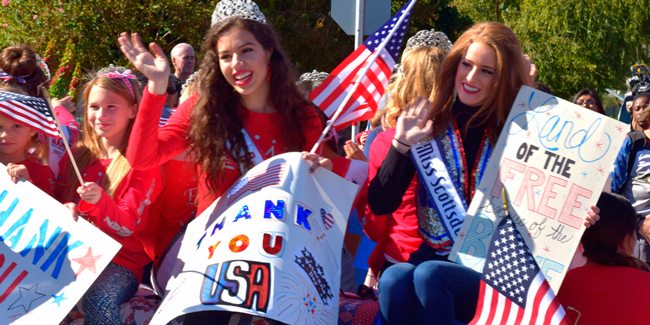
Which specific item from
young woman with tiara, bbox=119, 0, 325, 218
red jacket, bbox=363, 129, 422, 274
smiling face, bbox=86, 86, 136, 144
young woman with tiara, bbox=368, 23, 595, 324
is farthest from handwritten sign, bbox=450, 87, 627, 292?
smiling face, bbox=86, 86, 136, 144

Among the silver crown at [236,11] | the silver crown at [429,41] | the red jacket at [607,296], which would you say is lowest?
the red jacket at [607,296]

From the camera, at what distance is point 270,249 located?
12.4 ft

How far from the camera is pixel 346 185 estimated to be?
4191mm

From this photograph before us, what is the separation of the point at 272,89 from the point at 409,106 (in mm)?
843

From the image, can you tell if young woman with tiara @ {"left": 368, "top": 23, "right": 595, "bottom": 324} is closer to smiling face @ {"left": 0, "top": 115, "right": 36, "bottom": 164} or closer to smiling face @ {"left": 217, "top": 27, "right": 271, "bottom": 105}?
smiling face @ {"left": 217, "top": 27, "right": 271, "bottom": 105}

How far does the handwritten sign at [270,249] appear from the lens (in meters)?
3.67

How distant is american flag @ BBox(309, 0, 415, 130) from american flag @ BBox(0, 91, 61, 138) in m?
1.36

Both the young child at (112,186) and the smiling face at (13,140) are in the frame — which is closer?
the young child at (112,186)

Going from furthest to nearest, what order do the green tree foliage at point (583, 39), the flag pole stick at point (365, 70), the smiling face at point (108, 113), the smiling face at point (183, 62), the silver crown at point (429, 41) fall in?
the green tree foliage at point (583, 39), the smiling face at point (183, 62), the silver crown at point (429, 41), the smiling face at point (108, 113), the flag pole stick at point (365, 70)

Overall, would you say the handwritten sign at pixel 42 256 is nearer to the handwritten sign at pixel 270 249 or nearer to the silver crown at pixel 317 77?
the handwritten sign at pixel 270 249

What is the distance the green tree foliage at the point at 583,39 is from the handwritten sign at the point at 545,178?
18.3 m

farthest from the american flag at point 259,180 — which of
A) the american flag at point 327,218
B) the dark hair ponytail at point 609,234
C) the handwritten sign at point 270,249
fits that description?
the dark hair ponytail at point 609,234

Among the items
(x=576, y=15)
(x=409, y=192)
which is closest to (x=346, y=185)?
(x=409, y=192)

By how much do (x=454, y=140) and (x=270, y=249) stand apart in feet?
3.39
